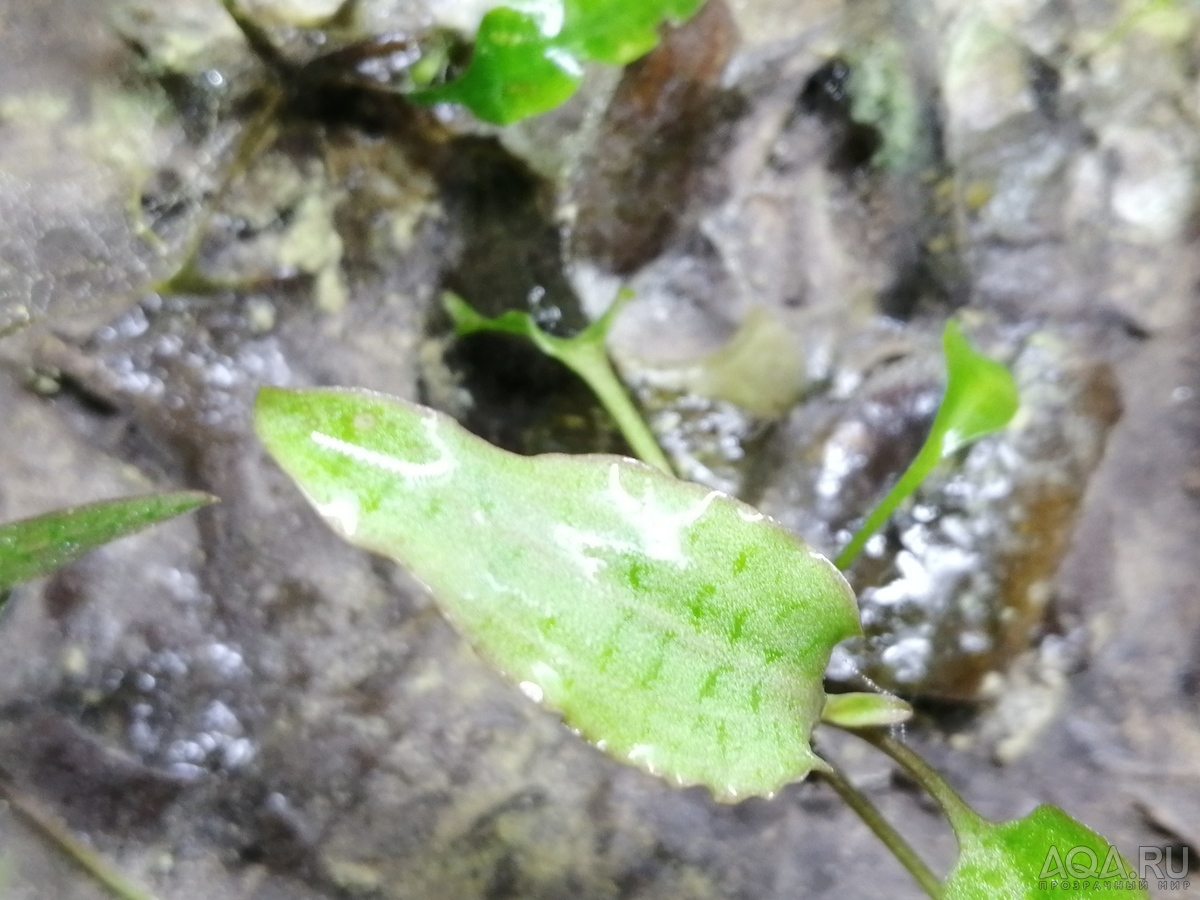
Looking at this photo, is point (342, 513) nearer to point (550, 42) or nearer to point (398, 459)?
point (398, 459)

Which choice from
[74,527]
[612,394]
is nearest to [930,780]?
[612,394]

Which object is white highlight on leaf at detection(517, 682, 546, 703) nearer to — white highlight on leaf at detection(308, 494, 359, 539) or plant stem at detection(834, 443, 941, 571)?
white highlight on leaf at detection(308, 494, 359, 539)

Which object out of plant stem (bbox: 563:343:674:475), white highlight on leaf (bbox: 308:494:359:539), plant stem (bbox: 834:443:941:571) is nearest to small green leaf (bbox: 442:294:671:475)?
plant stem (bbox: 563:343:674:475)

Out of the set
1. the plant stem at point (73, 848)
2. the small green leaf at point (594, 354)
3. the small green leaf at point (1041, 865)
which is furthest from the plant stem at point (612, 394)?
the plant stem at point (73, 848)

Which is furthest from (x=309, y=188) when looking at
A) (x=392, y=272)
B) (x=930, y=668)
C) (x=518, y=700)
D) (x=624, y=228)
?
(x=930, y=668)

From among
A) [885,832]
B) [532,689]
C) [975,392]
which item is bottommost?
[885,832]

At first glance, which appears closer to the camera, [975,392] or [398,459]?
[398,459]
